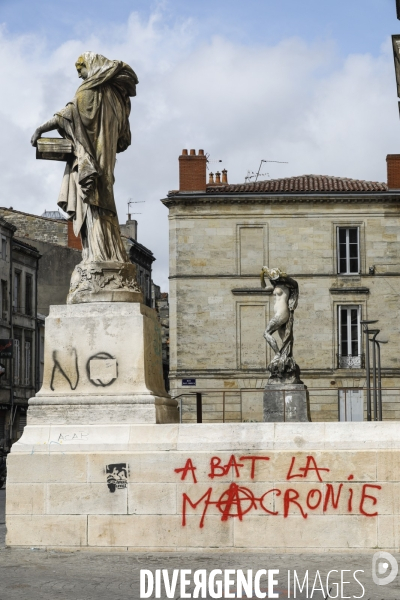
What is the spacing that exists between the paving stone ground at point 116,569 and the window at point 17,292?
49504 mm

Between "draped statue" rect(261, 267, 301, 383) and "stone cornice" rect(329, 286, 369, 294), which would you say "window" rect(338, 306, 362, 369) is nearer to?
"stone cornice" rect(329, 286, 369, 294)

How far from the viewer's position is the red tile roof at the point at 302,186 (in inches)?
1858

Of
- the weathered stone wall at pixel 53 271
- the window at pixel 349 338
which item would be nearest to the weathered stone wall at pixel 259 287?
the window at pixel 349 338

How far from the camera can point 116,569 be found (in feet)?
32.1

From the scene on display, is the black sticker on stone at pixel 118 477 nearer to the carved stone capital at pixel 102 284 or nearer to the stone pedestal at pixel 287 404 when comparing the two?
the carved stone capital at pixel 102 284

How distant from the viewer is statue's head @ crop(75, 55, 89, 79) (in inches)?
476

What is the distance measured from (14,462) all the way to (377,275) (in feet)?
123

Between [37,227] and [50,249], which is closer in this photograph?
[50,249]

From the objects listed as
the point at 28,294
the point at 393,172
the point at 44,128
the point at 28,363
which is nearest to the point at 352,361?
the point at 393,172

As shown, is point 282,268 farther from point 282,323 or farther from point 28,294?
point 282,323

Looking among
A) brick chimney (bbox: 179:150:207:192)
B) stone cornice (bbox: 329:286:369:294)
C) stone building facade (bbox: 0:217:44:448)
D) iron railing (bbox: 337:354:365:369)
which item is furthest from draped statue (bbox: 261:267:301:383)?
stone building facade (bbox: 0:217:44:448)

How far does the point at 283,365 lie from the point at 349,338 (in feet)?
74.6

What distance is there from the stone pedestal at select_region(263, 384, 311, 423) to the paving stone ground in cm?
1261

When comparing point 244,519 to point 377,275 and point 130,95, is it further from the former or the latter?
point 377,275
